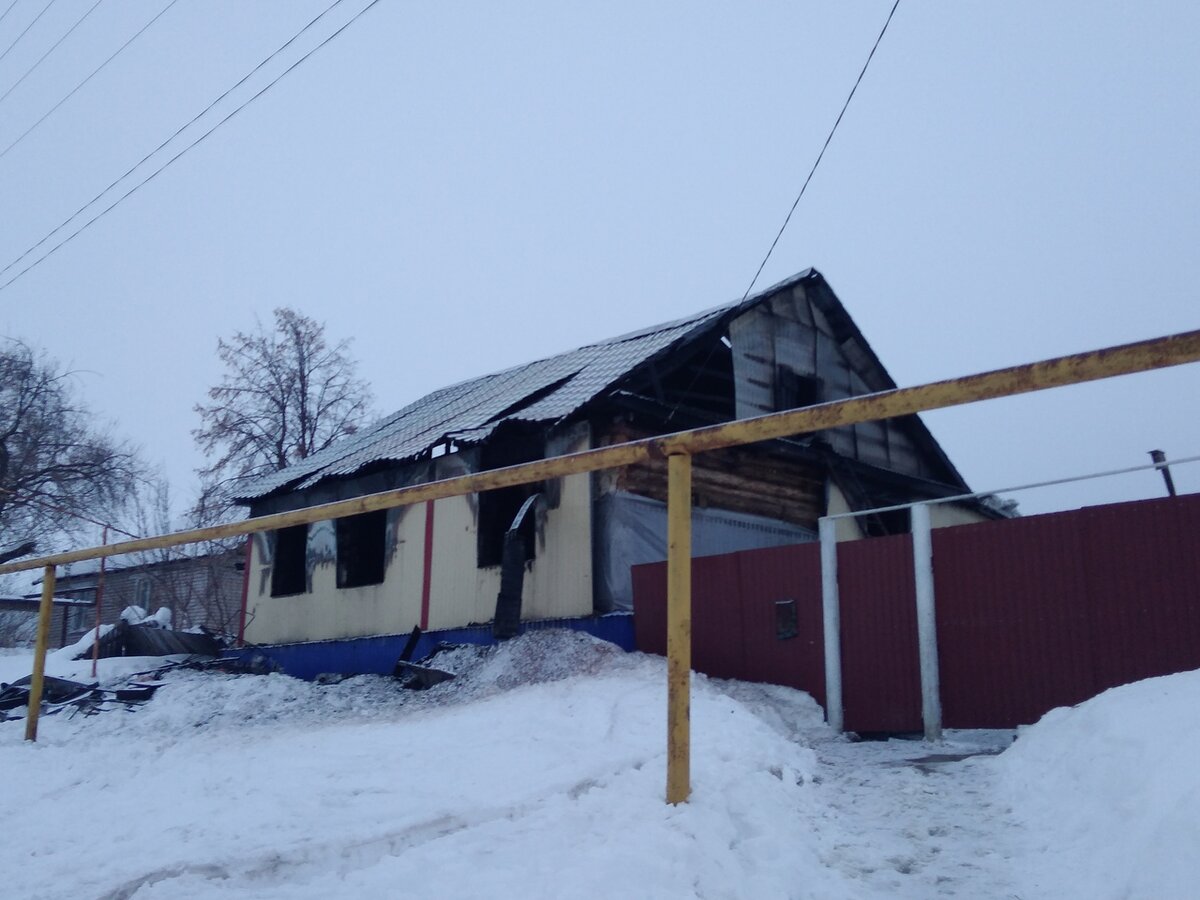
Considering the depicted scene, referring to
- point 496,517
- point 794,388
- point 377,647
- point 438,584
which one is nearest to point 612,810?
point 496,517

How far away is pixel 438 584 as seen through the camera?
15.0 meters

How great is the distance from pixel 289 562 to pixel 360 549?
223 centimetres

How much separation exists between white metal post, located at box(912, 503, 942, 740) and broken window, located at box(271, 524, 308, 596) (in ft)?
41.6

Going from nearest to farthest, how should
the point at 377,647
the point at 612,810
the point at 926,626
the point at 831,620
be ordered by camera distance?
the point at 612,810 → the point at 926,626 → the point at 831,620 → the point at 377,647

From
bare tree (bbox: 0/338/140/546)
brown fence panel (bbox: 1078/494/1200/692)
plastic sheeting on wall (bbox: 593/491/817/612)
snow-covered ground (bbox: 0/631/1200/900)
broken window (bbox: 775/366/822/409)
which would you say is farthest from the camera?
bare tree (bbox: 0/338/140/546)

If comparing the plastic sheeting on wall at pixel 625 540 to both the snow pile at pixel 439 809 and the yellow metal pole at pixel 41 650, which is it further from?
the yellow metal pole at pixel 41 650

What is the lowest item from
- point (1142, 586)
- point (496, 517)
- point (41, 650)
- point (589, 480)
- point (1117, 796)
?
point (1117, 796)

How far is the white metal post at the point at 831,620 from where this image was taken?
31.0 ft

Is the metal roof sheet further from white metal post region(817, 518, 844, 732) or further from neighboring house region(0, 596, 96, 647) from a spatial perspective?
neighboring house region(0, 596, 96, 647)

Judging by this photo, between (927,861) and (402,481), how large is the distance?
12321 millimetres

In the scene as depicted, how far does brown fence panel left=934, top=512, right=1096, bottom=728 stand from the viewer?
823 cm

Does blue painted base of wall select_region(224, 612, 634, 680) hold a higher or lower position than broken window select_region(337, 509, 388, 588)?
lower

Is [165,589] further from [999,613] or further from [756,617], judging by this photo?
[999,613]

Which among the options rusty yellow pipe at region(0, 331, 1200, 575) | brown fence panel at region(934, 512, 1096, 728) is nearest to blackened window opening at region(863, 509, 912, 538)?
brown fence panel at region(934, 512, 1096, 728)
